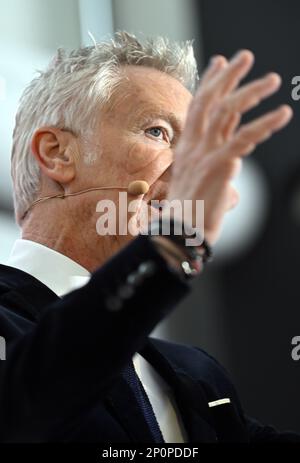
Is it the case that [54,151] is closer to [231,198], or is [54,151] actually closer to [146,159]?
[146,159]

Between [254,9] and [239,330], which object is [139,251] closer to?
[239,330]

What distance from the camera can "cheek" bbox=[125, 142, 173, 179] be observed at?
55.0 inches

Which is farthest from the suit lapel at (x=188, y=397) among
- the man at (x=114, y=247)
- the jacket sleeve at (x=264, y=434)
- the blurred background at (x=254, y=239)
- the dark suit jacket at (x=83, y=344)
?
the blurred background at (x=254, y=239)

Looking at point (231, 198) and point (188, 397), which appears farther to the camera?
point (188, 397)

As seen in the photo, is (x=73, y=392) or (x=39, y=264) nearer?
(x=73, y=392)

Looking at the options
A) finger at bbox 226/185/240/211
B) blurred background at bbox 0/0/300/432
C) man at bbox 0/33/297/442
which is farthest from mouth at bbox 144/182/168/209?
blurred background at bbox 0/0/300/432

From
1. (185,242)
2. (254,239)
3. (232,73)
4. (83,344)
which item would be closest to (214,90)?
(232,73)

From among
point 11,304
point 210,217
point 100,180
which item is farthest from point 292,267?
point 210,217

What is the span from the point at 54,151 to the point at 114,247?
0.18m

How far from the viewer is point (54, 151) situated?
1.46 m

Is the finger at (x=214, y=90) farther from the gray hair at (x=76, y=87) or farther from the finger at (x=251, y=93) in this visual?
the gray hair at (x=76, y=87)

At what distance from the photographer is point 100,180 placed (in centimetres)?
141
